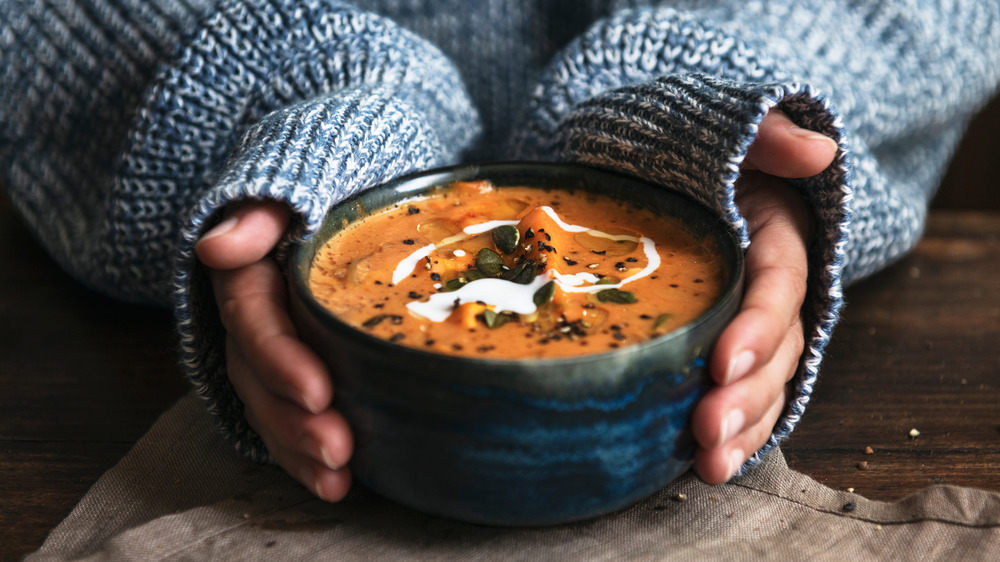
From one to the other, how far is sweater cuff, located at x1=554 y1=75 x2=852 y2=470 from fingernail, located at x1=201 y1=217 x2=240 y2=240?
334 millimetres

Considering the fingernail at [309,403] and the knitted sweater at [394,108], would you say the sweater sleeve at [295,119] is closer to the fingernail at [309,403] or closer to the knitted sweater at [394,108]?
the knitted sweater at [394,108]

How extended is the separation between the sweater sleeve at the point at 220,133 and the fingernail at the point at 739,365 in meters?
0.30

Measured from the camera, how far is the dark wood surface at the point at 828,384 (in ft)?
2.14

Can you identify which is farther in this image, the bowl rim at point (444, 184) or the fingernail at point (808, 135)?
the fingernail at point (808, 135)

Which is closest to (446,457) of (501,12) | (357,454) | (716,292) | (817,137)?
(357,454)

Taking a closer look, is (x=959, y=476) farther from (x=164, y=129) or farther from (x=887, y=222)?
(x=164, y=129)

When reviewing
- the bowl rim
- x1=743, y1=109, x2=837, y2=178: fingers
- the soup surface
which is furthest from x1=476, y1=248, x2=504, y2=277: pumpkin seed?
x1=743, y1=109, x2=837, y2=178: fingers

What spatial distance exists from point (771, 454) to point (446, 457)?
0.29 metres

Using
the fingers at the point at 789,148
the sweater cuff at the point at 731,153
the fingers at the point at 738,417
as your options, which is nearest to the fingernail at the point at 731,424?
the fingers at the point at 738,417

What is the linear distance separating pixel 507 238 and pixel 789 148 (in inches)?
8.6

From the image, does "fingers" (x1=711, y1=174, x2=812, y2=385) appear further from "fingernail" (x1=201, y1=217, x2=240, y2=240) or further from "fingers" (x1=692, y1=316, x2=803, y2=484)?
"fingernail" (x1=201, y1=217, x2=240, y2=240)

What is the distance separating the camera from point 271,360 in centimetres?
54

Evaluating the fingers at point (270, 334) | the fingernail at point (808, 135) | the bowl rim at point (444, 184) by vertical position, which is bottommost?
the fingers at point (270, 334)

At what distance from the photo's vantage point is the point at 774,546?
569mm
